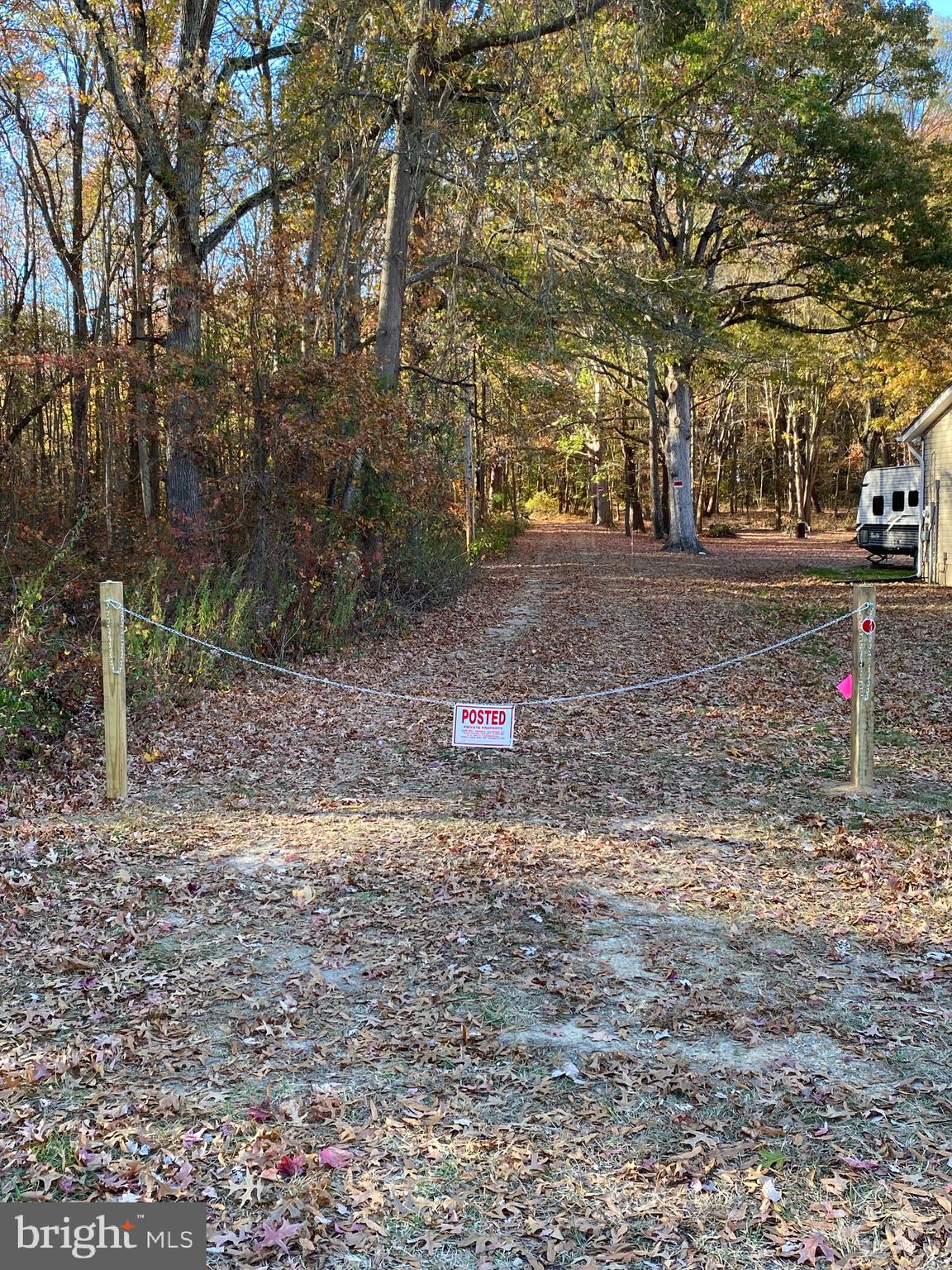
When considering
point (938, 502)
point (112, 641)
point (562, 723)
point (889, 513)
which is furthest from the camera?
point (889, 513)

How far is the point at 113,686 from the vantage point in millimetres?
6879

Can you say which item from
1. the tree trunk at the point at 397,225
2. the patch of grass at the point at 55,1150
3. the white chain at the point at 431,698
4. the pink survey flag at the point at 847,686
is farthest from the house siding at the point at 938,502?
the patch of grass at the point at 55,1150

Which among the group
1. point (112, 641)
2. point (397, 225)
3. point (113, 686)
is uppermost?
point (397, 225)

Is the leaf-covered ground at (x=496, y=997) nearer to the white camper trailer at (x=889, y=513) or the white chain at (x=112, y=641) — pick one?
the white chain at (x=112, y=641)

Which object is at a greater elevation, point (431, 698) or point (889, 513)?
point (889, 513)

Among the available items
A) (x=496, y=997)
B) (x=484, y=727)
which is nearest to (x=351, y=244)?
(x=484, y=727)

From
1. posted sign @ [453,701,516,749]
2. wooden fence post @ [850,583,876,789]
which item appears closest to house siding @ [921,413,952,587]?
wooden fence post @ [850,583,876,789]

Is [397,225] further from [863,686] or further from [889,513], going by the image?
[889,513]

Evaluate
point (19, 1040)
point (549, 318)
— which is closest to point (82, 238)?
point (549, 318)

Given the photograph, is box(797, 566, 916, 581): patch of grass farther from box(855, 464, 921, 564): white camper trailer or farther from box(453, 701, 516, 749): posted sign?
box(453, 701, 516, 749): posted sign

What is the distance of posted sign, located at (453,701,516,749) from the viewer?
6.88 metres

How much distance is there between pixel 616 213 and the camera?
23453 millimetres

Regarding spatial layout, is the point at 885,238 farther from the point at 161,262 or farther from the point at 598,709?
the point at 598,709

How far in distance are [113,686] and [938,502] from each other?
1920cm
